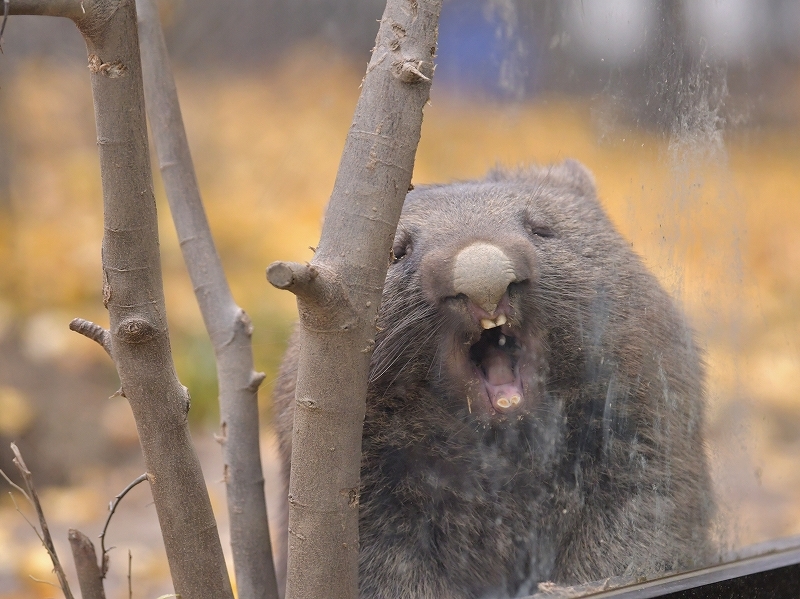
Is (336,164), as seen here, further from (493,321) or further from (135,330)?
(135,330)

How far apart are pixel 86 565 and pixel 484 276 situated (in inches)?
45.1

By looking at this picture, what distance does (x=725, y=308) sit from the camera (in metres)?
2.22

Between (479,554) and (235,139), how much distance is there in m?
2.98

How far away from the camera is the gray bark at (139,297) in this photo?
1.35 metres

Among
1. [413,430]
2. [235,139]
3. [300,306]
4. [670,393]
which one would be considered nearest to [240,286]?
[235,139]

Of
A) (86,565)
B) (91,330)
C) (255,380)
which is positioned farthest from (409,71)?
(86,565)

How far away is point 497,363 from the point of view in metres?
2.16

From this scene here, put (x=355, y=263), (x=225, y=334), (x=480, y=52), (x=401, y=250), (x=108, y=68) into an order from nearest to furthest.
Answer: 1. (x=108, y=68)
2. (x=355, y=263)
3. (x=401, y=250)
4. (x=225, y=334)
5. (x=480, y=52)

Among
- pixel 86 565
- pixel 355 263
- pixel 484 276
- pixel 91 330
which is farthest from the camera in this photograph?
pixel 86 565

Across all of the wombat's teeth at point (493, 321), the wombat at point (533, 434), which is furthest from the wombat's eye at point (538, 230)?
the wombat's teeth at point (493, 321)

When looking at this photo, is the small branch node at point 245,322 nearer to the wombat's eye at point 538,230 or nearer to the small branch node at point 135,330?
the wombat's eye at point 538,230

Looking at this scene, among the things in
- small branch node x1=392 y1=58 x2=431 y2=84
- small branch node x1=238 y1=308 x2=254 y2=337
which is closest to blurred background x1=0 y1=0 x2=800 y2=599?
small branch node x1=238 y1=308 x2=254 y2=337

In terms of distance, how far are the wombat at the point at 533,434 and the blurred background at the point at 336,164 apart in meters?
0.13

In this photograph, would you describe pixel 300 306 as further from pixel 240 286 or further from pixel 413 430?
pixel 240 286
